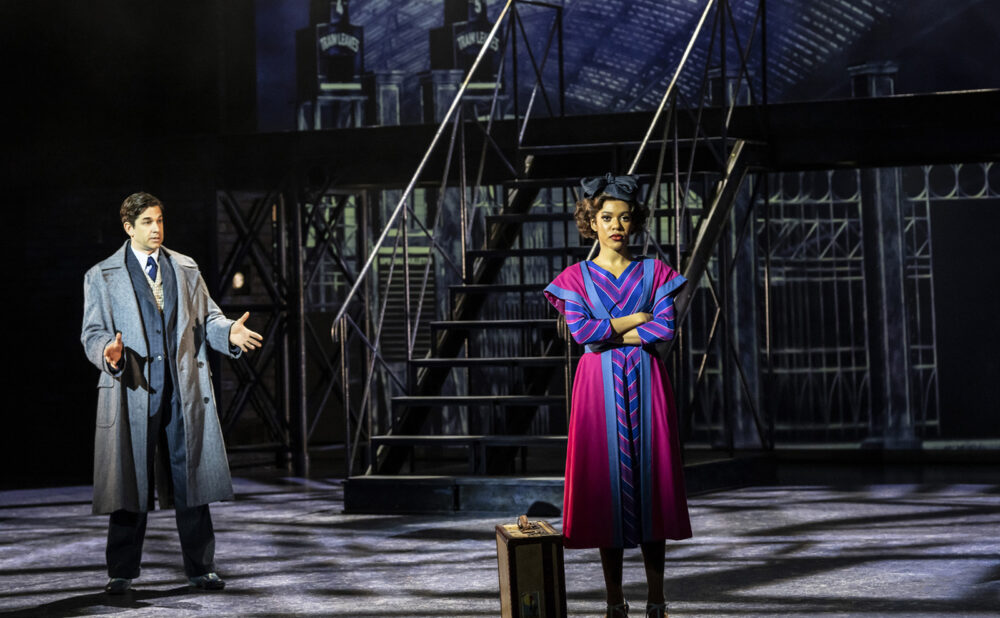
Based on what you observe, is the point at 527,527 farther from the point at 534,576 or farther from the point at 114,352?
the point at 114,352

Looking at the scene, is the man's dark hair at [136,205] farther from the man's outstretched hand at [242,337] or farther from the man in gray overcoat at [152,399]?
the man's outstretched hand at [242,337]

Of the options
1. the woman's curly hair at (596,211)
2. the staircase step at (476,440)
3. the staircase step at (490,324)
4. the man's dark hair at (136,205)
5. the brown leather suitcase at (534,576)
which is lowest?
the brown leather suitcase at (534,576)

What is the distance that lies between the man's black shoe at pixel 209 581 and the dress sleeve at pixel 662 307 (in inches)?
85.6

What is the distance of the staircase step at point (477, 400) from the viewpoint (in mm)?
7809

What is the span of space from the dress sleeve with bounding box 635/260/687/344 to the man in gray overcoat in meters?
1.73

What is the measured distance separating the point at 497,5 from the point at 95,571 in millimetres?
9059

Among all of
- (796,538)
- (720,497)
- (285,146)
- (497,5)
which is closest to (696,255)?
(720,497)

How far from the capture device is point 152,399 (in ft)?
17.7

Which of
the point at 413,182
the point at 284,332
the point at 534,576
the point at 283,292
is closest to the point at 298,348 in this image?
the point at 284,332

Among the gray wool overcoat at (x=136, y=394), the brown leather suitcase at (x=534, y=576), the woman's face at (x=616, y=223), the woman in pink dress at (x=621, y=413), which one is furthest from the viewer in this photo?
the gray wool overcoat at (x=136, y=394)

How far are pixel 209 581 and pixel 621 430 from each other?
6.72 feet

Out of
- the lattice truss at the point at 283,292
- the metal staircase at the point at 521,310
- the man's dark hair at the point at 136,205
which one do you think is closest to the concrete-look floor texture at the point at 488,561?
the metal staircase at the point at 521,310

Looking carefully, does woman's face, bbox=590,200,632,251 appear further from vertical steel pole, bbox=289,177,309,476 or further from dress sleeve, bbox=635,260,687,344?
vertical steel pole, bbox=289,177,309,476

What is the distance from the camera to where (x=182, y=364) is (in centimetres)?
541
